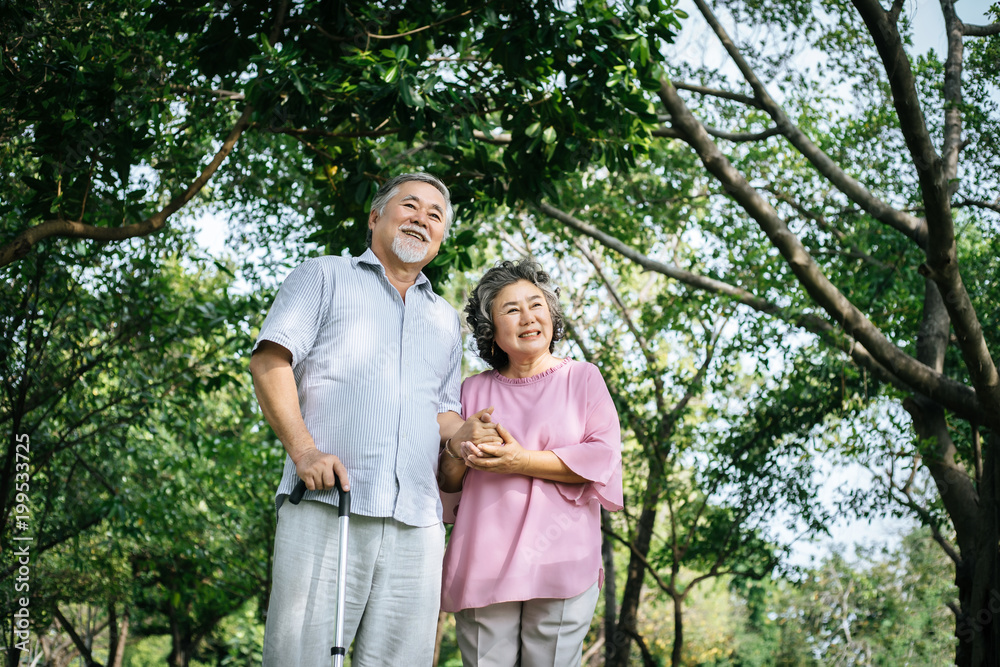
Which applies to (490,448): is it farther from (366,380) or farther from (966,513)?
(966,513)

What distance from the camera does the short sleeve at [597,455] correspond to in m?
2.60

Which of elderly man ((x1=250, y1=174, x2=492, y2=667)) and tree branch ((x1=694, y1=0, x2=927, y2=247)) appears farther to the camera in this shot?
tree branch ((x1=694, y1=0, x2=927, y2=247))

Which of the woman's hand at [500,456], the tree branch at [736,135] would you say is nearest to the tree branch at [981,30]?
the tree branch at [736,135]

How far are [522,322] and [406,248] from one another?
459 mm

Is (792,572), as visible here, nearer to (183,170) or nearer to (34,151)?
(183,170)

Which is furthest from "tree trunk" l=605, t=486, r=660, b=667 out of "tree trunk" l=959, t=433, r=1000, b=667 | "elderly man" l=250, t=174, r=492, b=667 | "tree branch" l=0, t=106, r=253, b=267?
"elderly man" l=250, t=174, r=492, b=667

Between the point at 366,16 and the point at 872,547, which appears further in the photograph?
the point at 872,547

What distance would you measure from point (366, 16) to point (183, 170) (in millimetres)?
1935

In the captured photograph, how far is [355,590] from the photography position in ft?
7.78

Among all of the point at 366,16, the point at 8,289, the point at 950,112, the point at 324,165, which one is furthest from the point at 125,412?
the point at 950,112

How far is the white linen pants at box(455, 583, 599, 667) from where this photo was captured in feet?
8.26

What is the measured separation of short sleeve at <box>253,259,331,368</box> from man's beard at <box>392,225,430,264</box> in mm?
266

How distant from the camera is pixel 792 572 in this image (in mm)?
9383

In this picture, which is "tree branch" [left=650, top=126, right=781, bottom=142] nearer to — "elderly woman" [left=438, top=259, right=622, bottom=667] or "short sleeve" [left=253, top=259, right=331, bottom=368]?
"elderly woman" [left=438, top=259, right=622, bottom=667]
